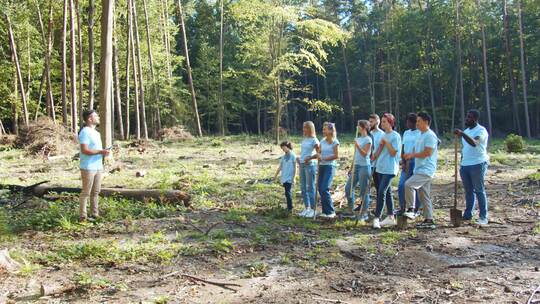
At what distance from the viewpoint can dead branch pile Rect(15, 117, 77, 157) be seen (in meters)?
18.5

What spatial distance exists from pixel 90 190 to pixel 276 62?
17316mm

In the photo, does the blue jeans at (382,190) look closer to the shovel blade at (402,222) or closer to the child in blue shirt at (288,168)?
the shovel blade at (402,222)

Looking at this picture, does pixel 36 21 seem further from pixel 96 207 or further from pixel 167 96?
pixel 96 207

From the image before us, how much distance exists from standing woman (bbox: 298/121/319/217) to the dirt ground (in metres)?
0.56

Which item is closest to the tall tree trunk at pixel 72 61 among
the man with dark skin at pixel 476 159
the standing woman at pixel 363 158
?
the standing woman at pixel 363 158

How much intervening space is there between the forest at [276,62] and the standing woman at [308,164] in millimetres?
14402

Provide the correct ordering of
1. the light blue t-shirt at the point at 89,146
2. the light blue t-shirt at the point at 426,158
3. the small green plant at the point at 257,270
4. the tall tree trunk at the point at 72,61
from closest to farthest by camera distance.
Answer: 1. the small green plant at the point at 257,270
2. the light blue t-shirt at the point at 89,146
3. the light blue t-shirt at the point at 426,158
4. the tall tree trunk at the point at 72,61

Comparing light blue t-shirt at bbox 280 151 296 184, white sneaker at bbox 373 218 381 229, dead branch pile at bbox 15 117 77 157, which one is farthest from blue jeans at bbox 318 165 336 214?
dead branch pile at bbox 15 117 77 157

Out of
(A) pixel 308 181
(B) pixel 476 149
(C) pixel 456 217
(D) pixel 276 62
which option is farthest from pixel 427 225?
(D) pixel 276 62

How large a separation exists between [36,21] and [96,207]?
85.0 ft

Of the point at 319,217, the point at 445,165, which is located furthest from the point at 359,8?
the point at 319,217

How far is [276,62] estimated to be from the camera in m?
23.8

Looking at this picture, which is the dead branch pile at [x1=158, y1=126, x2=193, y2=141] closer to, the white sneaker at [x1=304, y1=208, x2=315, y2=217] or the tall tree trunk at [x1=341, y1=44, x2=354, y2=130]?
the white sneaker at [x1=304, y1=208, x2=315, y2=217]

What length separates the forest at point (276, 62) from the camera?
86.6 ft
